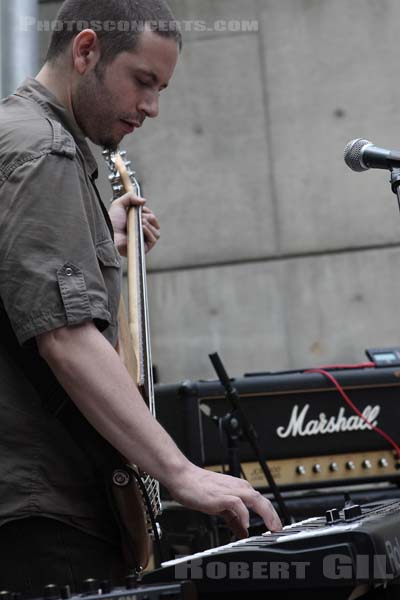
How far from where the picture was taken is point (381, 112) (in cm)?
662

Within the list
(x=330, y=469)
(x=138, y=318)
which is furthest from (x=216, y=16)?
(x=138, y=318)

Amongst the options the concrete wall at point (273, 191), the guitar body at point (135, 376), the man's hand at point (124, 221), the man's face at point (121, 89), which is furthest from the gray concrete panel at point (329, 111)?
the man's face at point (121, 89)

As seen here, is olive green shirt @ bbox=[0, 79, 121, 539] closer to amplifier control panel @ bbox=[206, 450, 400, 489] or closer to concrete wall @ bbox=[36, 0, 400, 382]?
amplifier control panel @ bbox=[206, 450, 400, 489]

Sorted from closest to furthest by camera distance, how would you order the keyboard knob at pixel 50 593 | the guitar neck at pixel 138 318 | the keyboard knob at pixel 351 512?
the keyboard knob at pixel 50 593, the keyboard knob at pixel 351 512, the guitar neck at pixel 138 318

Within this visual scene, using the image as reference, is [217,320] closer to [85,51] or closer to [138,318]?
[138,318]

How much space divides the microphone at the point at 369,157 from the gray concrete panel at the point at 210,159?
4.16 m

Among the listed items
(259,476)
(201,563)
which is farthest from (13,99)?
(259,476)

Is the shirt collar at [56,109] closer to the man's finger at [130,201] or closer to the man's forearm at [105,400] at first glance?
the man's forearm at [105,400]

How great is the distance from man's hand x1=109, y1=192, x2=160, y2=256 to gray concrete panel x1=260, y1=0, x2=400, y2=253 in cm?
403

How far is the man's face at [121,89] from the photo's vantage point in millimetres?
1908

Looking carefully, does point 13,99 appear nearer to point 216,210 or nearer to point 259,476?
point 259,476

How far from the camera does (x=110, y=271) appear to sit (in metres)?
1.85

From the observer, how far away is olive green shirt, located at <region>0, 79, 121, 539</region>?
163 centimetres

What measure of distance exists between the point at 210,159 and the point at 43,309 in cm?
526
